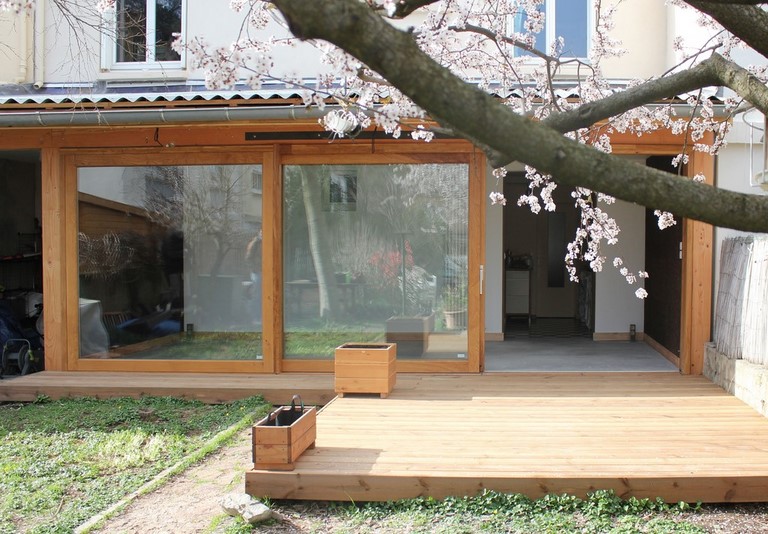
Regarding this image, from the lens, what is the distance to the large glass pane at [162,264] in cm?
785

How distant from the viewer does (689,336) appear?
736cm

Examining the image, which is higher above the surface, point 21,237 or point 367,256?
point 21,237

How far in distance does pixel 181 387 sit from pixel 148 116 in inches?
104

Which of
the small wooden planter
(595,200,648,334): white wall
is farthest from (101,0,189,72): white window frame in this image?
(595,200,648,334): white wall

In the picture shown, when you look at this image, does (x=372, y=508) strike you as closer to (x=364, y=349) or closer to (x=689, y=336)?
(x=364, y=349)

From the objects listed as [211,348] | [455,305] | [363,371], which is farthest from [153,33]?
[363,371]

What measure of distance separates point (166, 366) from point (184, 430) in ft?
6.71

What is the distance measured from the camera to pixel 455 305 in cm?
762

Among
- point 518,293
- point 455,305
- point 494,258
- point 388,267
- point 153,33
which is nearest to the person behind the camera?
point 455,305

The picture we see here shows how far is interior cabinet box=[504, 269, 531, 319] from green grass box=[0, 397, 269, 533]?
662 cm

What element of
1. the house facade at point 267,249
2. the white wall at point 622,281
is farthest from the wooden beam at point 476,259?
the white wall at point 622,281

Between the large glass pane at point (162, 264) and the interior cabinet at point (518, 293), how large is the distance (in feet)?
19.3

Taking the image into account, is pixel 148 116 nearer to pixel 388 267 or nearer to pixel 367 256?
pixel 367 256

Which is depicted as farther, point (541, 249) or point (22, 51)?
point (541, 249)
